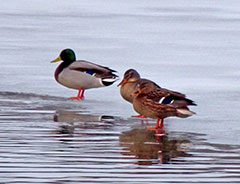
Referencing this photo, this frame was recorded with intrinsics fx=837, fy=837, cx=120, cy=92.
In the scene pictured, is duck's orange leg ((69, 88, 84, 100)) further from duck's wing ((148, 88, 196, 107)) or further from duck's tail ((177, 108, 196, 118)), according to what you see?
duck's tail ((177, 108, 196, 118))

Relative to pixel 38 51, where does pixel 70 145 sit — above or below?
below

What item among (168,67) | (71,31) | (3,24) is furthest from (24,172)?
(3,24)

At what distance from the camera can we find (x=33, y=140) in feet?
25.6

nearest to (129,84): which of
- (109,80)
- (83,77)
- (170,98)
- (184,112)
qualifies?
(109,80)

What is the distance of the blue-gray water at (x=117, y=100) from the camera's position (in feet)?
21.8

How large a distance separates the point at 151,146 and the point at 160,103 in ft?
3.86

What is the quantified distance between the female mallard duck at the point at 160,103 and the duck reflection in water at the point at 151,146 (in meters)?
0.29

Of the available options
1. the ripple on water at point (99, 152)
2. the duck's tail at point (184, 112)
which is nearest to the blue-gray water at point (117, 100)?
the ripple on water at point (99, 152)

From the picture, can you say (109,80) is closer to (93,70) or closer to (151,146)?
(93,70)

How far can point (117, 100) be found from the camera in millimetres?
10844

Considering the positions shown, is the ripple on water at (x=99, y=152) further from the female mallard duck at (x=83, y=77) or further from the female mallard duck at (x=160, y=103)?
the female mallard duck at (x=83, y=77)

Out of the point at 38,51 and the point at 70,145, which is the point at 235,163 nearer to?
the point at 70,145

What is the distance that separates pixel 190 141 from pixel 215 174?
163 cm

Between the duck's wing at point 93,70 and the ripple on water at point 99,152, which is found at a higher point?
the duck's wing at point 93,70
